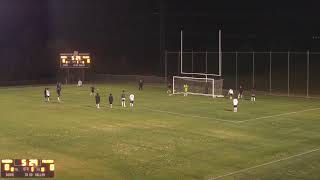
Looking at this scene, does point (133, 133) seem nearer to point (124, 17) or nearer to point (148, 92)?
point (148, 92)

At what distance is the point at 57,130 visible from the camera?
28406mm

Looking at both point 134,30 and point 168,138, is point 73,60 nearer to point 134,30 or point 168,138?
point 134,30

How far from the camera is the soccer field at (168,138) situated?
1905 cm

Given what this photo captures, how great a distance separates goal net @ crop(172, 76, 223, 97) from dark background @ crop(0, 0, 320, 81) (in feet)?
62.7

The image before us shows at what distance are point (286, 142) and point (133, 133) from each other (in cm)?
820

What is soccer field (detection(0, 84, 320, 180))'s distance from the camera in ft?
62.5

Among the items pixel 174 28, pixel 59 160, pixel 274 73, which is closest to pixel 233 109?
pixel 59 160

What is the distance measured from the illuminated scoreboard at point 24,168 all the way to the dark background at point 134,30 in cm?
6070

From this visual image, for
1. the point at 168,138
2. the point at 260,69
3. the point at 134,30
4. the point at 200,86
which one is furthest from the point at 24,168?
the point at 134,30

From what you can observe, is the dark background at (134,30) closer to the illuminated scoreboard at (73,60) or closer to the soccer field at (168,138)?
the illuminated scoreboard at (73,60)

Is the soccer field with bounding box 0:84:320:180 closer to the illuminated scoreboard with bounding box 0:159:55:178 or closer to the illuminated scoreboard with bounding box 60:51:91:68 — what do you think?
the illuminated scoreboard with bounding box 0:159:55:178

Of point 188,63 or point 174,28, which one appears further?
point 174,28

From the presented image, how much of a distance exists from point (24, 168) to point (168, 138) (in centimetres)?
1655

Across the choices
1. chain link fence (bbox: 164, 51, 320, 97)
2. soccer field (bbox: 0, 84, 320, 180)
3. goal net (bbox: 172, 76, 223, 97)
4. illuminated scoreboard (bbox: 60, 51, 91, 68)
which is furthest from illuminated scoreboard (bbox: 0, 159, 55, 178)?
illuminated scoreboard (bbox: 60, 51, 91, 68)
